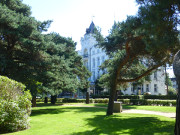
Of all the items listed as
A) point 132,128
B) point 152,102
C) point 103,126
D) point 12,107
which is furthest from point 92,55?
point 12,107

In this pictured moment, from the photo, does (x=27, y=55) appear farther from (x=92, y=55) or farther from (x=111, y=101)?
(x=92, y=55)

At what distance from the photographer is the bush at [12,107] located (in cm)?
841

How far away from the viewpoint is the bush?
8406 millimetres

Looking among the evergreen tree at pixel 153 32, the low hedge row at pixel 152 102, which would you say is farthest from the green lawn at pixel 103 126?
the low hedge row at pixel 152 102

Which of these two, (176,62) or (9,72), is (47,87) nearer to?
(9,72)

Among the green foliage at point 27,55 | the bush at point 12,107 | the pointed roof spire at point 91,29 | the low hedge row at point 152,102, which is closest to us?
the bush at point 12,107

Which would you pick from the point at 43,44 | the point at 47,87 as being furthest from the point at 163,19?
the point at 47,87

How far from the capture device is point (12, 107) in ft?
28.1

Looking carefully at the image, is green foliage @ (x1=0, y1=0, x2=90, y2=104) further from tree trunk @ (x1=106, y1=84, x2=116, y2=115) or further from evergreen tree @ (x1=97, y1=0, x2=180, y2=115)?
evergreen tree @ (x1=97, y1=0, x2=180, y2=115)

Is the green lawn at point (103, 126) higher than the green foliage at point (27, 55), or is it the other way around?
the green foliage at point (27, 55)

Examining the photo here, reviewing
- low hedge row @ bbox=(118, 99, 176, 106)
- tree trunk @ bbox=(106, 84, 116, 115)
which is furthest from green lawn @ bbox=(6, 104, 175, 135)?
low hedge row @ bbox=(118, 99, 176, 106)

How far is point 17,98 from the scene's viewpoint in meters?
9.16

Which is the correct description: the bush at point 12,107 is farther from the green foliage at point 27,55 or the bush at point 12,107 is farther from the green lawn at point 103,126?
the green foliage at point 27,55

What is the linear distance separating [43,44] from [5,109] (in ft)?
27.6
